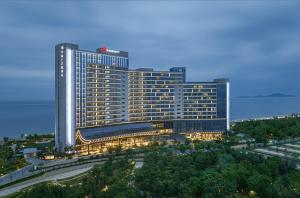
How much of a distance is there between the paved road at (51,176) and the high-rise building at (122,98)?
53.3 ft

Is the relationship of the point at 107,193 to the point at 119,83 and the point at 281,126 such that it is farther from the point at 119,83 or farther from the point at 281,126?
the point at 281,126

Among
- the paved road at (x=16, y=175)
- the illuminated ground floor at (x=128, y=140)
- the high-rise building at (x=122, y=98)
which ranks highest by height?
the high-rise building at (x=122, y=98)

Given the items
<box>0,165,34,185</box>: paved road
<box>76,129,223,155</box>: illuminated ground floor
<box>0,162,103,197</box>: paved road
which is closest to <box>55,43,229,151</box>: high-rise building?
<box>76,129,223,155</box>: illuminated ground floor

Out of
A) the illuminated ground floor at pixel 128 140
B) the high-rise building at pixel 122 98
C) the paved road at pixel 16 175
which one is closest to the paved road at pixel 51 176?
the paved road at pixel 16 175

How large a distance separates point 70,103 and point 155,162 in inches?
1477

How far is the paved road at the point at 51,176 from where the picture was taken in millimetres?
49531

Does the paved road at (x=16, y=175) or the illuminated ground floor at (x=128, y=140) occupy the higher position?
the illuminated ground floor at (x=128, y=140)

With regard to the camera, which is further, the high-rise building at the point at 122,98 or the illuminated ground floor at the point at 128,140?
the high-rise building at the point at 122,98

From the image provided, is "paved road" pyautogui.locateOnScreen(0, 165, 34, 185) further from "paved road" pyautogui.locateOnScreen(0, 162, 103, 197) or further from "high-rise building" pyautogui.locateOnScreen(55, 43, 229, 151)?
"high-rise building" pyautogui.locateOnScreen(55, 43, 229, 151)

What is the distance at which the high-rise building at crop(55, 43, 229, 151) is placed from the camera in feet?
263

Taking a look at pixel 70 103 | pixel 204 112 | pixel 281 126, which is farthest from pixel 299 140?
pixel 70 103

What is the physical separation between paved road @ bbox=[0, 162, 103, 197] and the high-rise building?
16.2 meters

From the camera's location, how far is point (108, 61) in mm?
92312

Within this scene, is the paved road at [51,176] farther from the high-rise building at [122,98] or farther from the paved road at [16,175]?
the high-rise building at [122,98]
